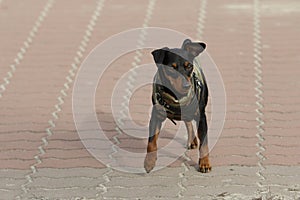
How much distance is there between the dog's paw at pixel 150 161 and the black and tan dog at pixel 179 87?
17 centimetres

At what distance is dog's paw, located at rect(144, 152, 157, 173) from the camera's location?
20.0ft

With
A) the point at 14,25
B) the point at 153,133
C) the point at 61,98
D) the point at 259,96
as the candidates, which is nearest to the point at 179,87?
the point at 153,133

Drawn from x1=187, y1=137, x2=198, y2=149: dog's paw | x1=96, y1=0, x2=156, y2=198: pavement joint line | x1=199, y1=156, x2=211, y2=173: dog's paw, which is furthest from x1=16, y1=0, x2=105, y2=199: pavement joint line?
x1=199, y1=156, x2=211, y2=173: dog's paw

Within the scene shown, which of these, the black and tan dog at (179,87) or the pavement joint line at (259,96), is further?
the pavement joint line at (259,96)

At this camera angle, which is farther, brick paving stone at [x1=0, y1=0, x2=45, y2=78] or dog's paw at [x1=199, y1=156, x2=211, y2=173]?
brick paving stone at [x1=0, y1=0, x2=45, y2=78]

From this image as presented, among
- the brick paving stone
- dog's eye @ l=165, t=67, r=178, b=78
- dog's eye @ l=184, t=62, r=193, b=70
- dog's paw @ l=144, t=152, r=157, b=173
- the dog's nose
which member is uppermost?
the brick paving stone

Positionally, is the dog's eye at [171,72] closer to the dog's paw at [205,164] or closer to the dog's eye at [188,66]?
the dog's eye at [188,66]

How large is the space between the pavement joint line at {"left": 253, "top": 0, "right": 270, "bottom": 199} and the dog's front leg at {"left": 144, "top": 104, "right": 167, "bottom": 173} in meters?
0.76

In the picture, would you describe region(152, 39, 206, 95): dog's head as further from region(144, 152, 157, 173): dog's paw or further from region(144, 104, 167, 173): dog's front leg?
region(144, 152, 157, 173): dog's paw

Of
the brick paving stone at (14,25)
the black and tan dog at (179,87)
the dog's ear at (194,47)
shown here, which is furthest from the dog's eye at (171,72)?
the brick paving stone at (14,25)

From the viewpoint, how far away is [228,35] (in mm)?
8906

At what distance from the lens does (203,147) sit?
19.8 ft

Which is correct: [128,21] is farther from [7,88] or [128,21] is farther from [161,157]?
[161,157]

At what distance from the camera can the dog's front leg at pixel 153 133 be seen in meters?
5.82
